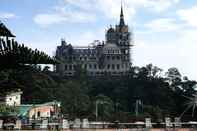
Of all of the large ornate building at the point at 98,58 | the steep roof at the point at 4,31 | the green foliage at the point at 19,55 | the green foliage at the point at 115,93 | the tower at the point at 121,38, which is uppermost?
the tower at the point at 121,38

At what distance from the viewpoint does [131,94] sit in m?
92.6

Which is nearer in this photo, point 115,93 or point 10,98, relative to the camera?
point 10,98

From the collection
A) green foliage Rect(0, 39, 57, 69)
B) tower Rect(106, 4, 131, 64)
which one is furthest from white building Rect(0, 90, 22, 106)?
tower Rect(106, 4, 131, 64)

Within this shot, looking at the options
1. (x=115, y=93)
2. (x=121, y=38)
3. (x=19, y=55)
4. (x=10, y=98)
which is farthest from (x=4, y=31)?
(x=121, y=38)

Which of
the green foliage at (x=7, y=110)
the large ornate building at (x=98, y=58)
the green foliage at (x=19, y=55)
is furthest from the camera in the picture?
the large ornate building at (x=98, y=58)

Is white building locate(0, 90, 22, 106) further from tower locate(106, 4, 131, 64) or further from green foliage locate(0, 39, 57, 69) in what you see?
tower locate(106, 4, 131, 64)

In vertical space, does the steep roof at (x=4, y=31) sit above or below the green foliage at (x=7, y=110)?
below

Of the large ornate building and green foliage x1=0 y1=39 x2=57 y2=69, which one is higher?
the large ornate building

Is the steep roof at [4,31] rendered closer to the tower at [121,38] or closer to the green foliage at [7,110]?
the green foliage at [7,110]

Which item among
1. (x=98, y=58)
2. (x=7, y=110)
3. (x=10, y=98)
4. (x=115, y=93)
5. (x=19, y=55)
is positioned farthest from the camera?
(x=98, y=58)

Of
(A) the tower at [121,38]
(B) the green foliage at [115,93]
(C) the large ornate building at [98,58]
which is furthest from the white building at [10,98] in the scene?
(A) the tower at [121,38]

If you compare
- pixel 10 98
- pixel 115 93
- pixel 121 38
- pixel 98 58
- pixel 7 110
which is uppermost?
pixel 121 38

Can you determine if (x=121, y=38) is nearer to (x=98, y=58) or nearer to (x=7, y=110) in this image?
(x=98, y=58)

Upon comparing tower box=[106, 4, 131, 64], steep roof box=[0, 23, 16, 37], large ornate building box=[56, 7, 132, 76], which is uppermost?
tower box=[106, 4, 131, 64]
